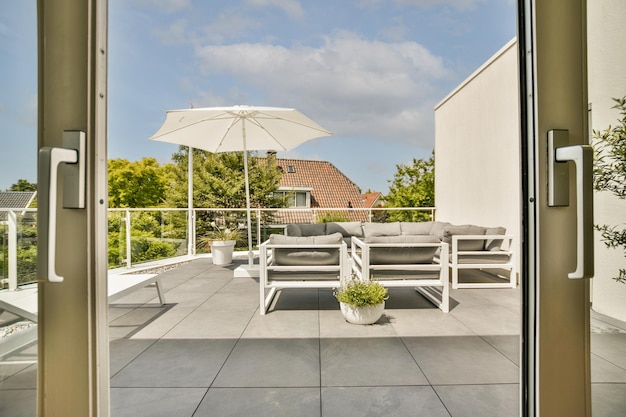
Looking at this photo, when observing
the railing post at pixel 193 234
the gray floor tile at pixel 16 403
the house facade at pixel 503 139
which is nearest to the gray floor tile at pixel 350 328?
the house facade at pixel 503 139

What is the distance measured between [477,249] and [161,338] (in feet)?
13.2

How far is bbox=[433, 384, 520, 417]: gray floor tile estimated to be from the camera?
1.73 m

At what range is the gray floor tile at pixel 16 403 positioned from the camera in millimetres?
958

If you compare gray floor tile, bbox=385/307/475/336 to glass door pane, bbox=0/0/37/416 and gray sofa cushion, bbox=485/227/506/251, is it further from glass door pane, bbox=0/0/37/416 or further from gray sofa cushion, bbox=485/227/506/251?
glass door pane, bbox=0/0/37/416

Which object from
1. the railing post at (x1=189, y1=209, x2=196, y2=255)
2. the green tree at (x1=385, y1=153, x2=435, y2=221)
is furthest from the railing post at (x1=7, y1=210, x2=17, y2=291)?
the green tree at (x1=385, y1=153, x2=435, y2=221)

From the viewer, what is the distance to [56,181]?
893 mm

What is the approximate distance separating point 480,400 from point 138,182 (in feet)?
83.4

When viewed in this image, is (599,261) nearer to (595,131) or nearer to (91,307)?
(595,131)

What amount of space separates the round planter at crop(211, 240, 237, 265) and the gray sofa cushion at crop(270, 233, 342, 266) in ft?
10.5

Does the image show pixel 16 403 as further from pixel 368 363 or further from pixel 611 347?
pixel 368 363

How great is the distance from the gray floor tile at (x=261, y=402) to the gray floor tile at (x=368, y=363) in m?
0.20

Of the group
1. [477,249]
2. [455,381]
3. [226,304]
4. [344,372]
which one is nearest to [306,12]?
[344,372]

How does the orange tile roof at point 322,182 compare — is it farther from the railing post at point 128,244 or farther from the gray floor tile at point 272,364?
the gray floor tile at point 272,364

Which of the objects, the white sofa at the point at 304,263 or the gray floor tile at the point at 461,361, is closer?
the gray floor tile at the point at 461,361
